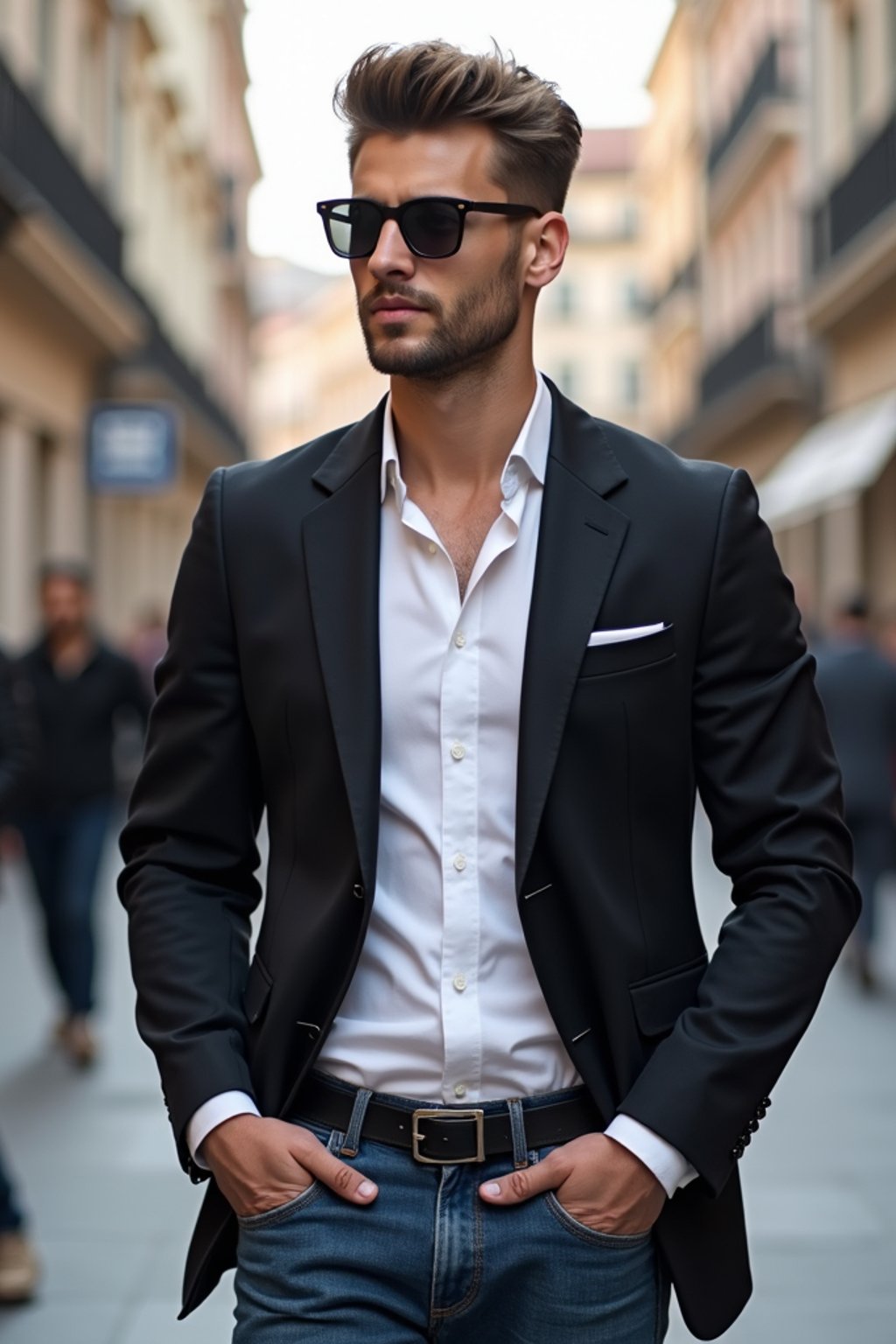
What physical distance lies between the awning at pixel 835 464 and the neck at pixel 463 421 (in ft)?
53.0

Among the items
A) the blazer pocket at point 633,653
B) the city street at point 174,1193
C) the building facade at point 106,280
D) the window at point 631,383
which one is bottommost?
the city street at point 174,1193

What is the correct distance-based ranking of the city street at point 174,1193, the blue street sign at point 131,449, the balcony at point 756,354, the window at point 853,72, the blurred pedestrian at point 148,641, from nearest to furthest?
the city street at point 174,1193 < the blue street sign at point 131,449 < the blurred pedestrian at point 148,641 < the window at point 853,72 < the balcony at point 756,354

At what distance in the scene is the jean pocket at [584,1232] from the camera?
248 centimetres

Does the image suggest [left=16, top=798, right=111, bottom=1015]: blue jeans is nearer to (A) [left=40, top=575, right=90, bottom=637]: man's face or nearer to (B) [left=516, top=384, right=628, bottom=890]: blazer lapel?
(A) [left=40, top=575, right=90, bottom=637]: man's face

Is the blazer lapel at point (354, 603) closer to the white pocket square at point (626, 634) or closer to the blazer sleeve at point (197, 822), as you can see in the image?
the blazer sleeve at point (197, 822)

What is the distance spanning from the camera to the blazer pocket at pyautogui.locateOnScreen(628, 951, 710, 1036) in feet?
8.43

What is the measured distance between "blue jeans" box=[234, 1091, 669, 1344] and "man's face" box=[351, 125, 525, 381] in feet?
2.94

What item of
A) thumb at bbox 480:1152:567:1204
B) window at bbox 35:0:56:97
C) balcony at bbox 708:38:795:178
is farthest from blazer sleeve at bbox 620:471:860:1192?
balcony at bbox 708:38:795:178

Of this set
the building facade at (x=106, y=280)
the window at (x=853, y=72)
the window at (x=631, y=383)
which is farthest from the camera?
the window at (x=631, y=383)

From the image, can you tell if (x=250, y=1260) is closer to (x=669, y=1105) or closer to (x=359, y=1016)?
(x=359, y=1016)

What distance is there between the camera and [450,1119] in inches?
99.6

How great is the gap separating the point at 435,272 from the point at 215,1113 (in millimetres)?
1027

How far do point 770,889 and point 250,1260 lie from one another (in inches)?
29.2

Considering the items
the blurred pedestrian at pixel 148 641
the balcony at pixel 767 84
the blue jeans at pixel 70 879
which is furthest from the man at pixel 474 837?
the balcony at pixel 767 84
